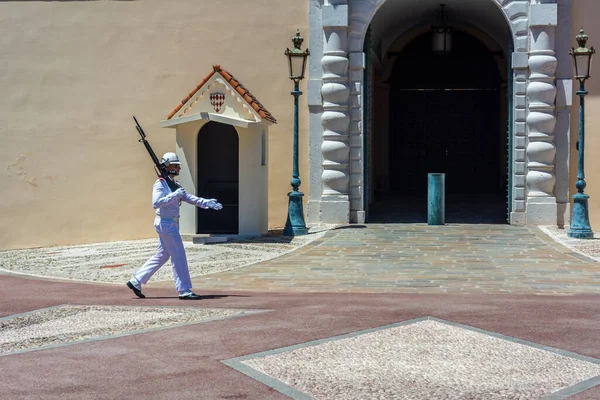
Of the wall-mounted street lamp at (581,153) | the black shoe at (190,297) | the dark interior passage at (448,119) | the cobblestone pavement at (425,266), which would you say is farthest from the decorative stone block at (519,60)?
the black shoe at (190,297)

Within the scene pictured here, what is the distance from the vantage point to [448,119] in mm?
24312

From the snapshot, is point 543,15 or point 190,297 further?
point 543,15

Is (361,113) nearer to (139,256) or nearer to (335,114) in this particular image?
(335,114)

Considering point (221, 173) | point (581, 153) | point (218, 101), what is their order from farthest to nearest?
point (221, 173) → point (218, 101) → point (581, 153)

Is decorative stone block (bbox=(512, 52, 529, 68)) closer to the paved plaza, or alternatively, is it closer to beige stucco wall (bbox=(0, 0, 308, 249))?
beige stucco wall (bbox=(0, 0, 308, 249))

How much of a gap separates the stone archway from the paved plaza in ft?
12.9

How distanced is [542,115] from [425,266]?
246 inches

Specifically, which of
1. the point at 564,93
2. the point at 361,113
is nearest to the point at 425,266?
the point at 361,113

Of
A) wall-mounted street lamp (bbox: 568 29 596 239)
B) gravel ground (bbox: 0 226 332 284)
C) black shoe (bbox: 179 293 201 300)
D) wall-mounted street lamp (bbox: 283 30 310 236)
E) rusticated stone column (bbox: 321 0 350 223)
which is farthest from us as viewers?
rusticated stone column (bbox: 321 0 350 223)

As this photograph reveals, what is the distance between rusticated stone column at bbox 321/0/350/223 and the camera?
16.8 meters

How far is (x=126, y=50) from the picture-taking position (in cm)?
1788

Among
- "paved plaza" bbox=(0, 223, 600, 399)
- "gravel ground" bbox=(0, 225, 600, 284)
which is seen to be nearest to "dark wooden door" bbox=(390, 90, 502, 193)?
"gravel ground" bbox=(0, 225, 600, 284)

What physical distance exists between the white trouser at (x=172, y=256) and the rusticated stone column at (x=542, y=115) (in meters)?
9.36

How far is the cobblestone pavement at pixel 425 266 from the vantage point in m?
9.84
